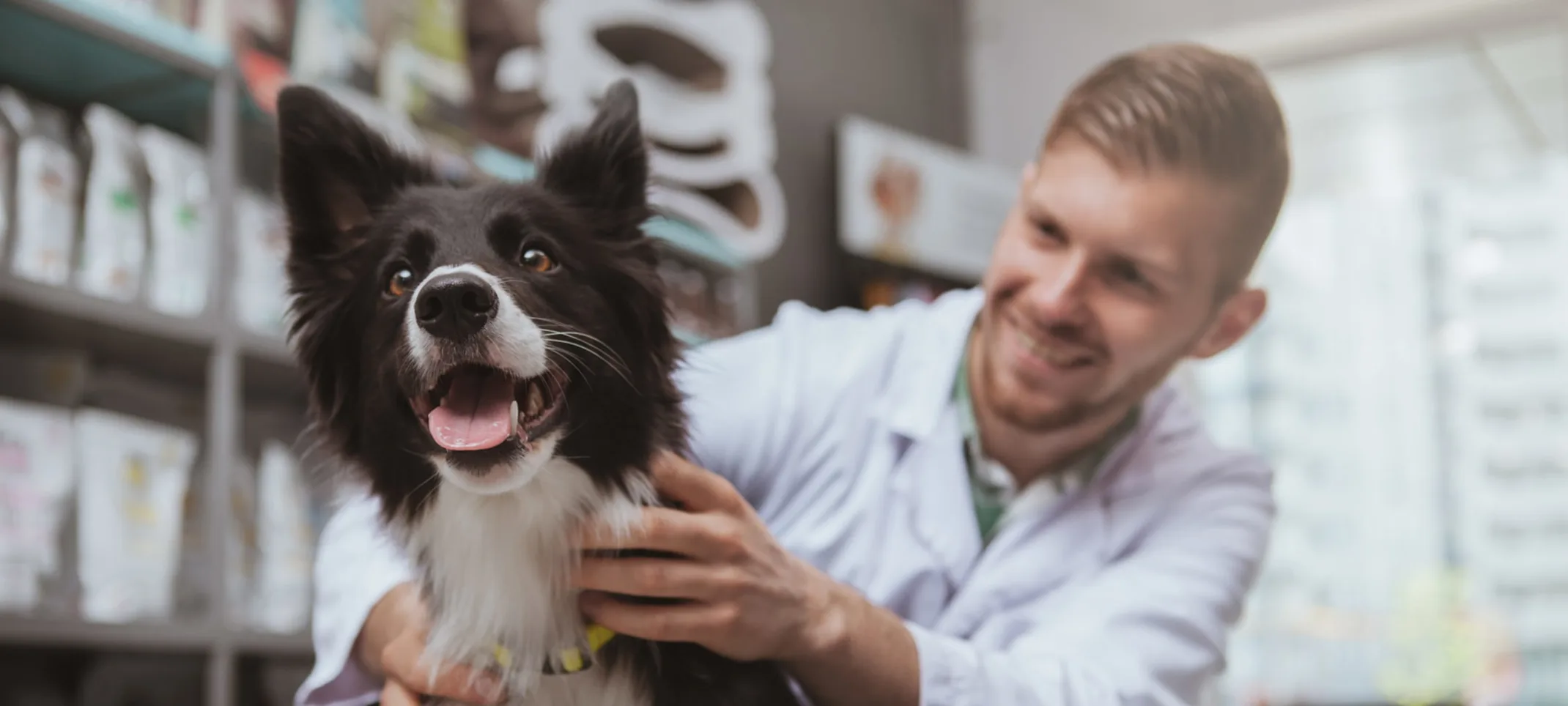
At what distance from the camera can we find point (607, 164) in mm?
1149

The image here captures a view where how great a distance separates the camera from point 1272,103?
1354mm

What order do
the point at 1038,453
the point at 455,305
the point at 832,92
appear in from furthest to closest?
1. the point at 832,92
2. the point at 1038,453
3. the point at 455,305

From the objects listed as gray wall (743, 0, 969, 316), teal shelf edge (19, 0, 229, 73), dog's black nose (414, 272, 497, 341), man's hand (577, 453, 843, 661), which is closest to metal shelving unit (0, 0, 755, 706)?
teal shelf edge (19, 0, 229, 73)

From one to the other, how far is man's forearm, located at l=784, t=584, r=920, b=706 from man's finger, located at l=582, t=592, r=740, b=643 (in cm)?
10

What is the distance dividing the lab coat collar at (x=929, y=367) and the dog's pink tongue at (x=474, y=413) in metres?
0.63

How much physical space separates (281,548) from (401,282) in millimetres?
1514

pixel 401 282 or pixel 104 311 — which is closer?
pixel 401 282

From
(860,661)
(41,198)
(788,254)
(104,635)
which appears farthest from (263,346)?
(788,254)

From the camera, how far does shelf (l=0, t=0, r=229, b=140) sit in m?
1.97

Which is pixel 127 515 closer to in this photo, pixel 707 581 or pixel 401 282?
pixel 401 282

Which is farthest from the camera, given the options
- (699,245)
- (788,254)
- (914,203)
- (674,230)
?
(914,203)

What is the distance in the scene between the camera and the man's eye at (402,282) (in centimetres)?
104

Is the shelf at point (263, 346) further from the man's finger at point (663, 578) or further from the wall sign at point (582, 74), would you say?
the man's finger at point (663, 578)

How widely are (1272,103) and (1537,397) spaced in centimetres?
633
